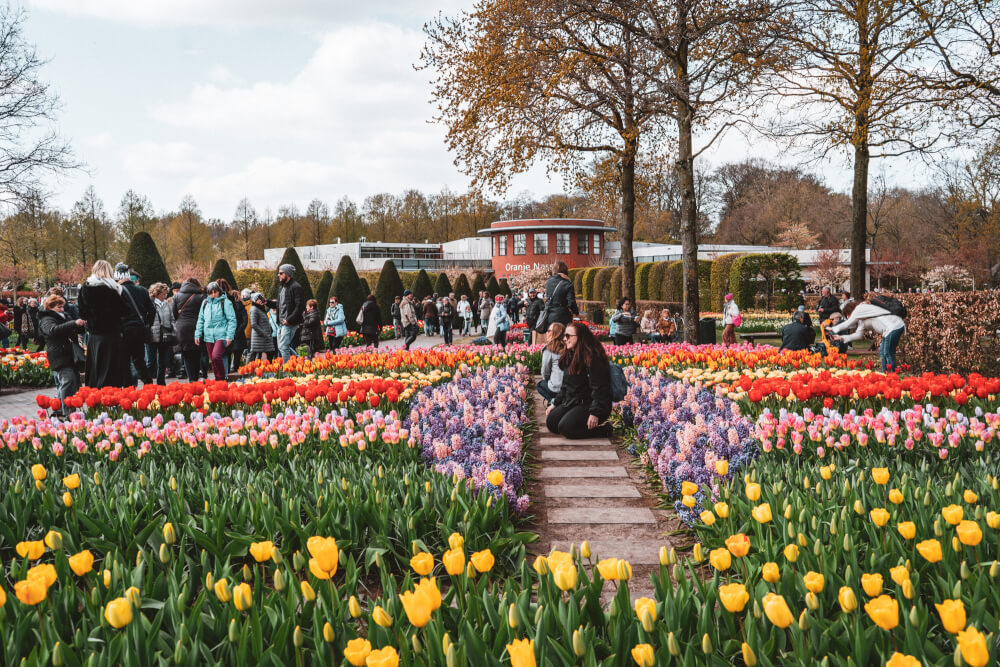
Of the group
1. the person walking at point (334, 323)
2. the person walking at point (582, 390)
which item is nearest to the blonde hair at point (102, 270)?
the person walking at point (582, 390)

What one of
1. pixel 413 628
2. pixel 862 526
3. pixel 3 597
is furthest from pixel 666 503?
pixel 3 597

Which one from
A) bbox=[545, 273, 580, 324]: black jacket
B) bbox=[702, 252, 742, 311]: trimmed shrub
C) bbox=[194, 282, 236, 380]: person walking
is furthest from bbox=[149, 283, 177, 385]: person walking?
bbox=[702, 252, 742, 311]: trimmed shrub

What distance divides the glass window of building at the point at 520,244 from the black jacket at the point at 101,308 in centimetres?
4962

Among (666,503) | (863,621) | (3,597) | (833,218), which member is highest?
(833,218)

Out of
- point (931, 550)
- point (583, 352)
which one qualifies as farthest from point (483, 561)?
point (583, 352)

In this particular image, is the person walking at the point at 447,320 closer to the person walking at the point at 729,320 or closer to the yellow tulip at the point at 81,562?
the person walking at the point at 729,320

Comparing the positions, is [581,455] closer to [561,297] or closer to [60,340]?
[561,297]

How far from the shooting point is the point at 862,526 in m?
2.85

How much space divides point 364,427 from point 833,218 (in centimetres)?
5119

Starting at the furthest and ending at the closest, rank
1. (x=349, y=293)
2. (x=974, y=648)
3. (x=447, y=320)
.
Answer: (x=349, y=293) → (x=447, y=320) → (x=974, y=648)

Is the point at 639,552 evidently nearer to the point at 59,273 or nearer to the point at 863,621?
the point at 863,621

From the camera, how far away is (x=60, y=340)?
783 centimetres

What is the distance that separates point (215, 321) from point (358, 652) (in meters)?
8.42

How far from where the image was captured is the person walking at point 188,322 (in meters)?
9.45
